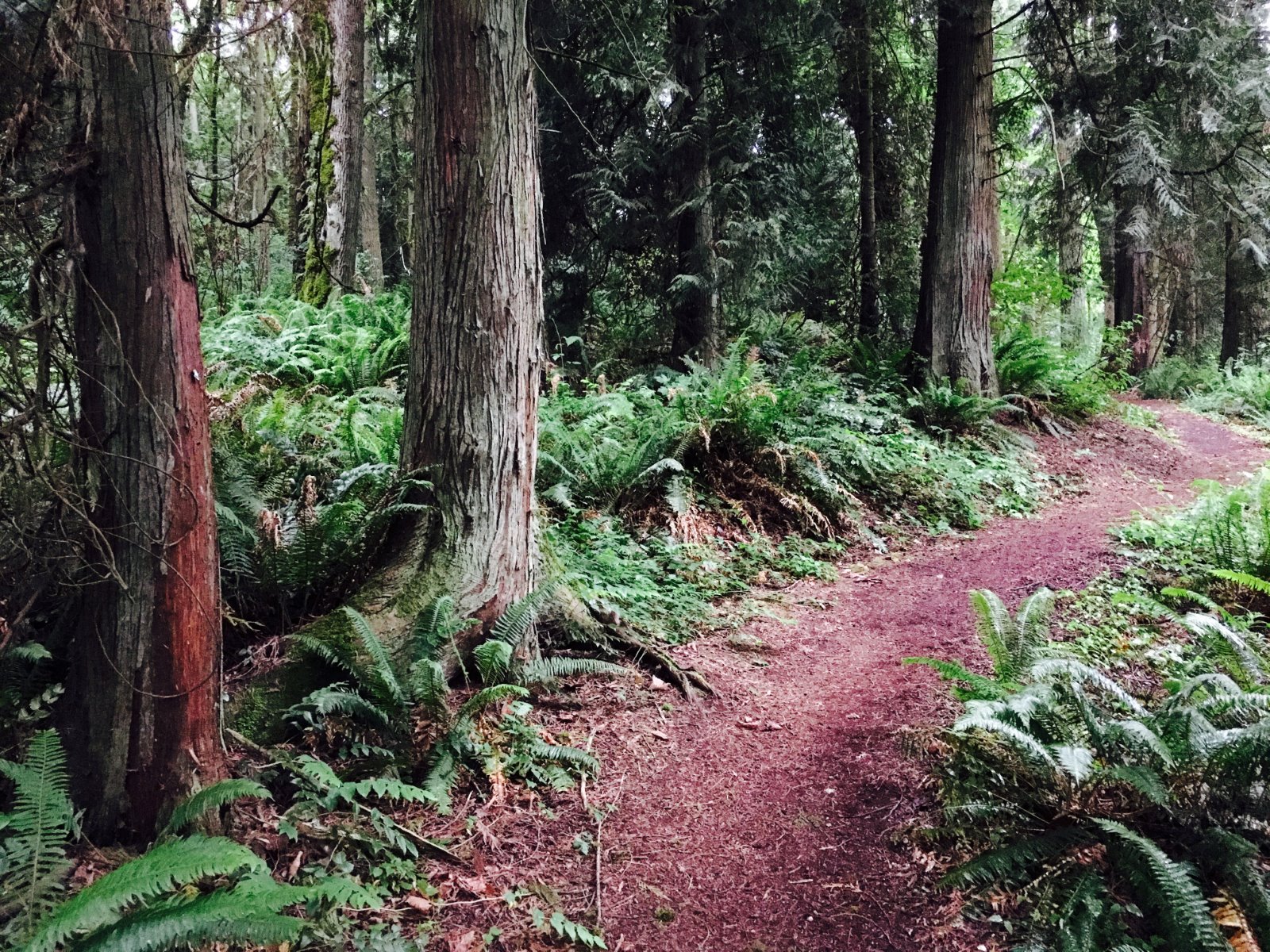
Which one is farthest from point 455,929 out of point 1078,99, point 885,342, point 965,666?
point 1078,99

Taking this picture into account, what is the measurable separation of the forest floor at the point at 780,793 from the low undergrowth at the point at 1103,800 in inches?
8.0

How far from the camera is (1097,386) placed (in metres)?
11.4

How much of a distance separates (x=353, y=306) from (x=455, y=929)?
26.8 ft

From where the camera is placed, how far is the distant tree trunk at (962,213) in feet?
32.3

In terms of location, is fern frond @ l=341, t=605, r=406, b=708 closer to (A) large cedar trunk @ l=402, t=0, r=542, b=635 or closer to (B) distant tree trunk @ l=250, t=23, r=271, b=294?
(A) large cedar trunk @ l=402, t=0, r=542, b=635

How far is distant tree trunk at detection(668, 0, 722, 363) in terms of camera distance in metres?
9.22

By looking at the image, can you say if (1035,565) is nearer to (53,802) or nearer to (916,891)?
(916,891)

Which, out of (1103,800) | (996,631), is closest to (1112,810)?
(1103,800)

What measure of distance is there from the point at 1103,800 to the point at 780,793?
1.29 metres

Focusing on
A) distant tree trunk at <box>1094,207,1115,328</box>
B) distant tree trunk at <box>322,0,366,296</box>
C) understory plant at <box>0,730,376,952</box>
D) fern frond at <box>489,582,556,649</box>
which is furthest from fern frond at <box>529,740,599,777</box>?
distant tree trunk at <box>1094,207,1115,328</box>

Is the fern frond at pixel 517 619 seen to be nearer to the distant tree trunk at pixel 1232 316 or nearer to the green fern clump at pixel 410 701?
the green fern clump at pixel 410 701

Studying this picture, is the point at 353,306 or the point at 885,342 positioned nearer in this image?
the point at 353,306

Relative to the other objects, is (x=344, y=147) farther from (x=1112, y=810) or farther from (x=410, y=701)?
(x=1112, y=810)

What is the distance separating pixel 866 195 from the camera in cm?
1187
